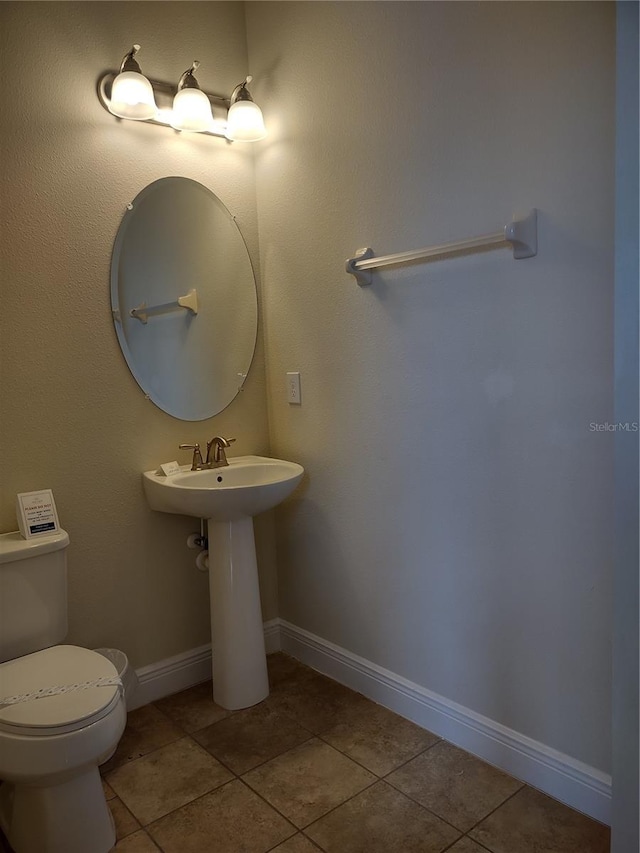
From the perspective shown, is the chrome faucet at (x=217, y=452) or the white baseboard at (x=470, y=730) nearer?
the white baseboard at (x=470, y=730)

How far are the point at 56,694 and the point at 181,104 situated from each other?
181cm

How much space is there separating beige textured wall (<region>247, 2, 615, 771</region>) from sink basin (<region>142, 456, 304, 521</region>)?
0.19 meters

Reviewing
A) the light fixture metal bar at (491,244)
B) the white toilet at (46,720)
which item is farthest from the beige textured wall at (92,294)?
the light fixture metal bar at (491,244)

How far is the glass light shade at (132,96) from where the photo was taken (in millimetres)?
2096

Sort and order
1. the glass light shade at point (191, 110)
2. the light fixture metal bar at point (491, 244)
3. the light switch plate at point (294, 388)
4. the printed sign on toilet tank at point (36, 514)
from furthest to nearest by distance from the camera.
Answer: the light switch plate at point (294, 388) < the glass light shade at point (191, 110) < the printed sign on toilet tank at point (36, 514) < the light fixture metal bar at point (491, 244)

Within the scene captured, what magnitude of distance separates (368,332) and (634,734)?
1323mm

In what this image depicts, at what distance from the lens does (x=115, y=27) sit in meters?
2.21

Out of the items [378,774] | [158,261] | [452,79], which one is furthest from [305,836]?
[452,79]

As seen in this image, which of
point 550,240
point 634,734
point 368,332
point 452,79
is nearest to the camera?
point 634,734

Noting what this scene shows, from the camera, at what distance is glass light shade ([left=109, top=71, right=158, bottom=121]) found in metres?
2.10

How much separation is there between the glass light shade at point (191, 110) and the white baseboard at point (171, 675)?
186cm

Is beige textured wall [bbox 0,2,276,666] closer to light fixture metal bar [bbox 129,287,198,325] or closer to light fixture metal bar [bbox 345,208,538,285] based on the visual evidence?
light fixture metal bar [bbox 129,287,198,325]

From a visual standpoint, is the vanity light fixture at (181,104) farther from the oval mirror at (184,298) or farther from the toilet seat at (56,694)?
the toilet seat at (56,694)

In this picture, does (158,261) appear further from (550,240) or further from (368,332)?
(550,240)
